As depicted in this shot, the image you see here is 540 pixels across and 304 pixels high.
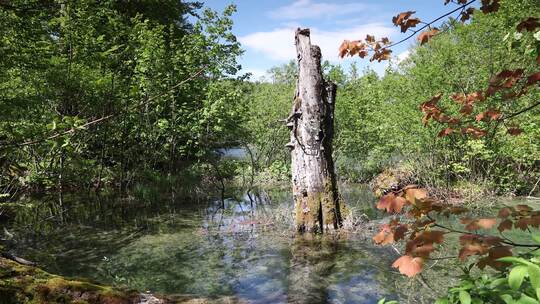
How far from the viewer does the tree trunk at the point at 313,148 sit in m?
9.32

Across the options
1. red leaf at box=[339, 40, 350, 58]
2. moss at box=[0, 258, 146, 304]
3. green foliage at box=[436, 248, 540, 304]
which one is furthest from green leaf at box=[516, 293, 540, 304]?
moss at box=[0, 258, 146, 304]

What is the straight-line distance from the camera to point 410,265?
209cm

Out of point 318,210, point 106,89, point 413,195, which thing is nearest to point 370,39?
point 413,195

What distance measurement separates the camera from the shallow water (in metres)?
6.18

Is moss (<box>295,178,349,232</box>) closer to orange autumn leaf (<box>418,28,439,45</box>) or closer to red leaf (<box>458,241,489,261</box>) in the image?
orange autumn leaf (<box>418,28,439,45</box>)

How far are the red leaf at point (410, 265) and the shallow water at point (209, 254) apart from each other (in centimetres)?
363

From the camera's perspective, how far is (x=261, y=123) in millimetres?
22359

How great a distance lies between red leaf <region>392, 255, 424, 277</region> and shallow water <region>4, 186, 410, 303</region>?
3.63m

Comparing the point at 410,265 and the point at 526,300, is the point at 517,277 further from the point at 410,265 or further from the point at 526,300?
the point at 410,265

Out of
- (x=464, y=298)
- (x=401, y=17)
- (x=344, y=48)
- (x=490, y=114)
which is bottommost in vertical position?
(x=464, y=298)

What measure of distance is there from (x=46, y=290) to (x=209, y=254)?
4595 millimetres

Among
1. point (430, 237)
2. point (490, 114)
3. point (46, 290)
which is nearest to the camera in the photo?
point (430, 237)

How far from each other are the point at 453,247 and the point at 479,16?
437 inches

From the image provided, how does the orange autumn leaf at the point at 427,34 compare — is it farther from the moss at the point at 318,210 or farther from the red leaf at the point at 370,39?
the moss at the point at 318,210
